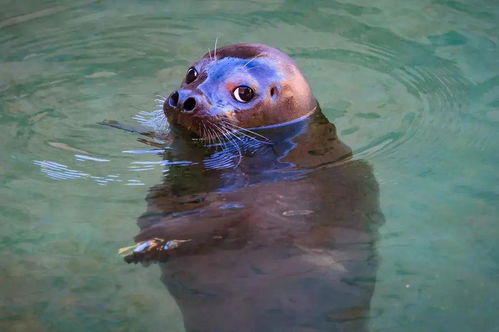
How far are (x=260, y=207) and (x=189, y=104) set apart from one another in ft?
2.60

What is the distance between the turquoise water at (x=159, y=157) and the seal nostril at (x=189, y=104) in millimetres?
475

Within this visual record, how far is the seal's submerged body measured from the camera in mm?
4078

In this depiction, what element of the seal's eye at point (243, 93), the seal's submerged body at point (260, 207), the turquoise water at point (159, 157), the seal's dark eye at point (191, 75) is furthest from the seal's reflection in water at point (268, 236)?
the seal's dark eye at point (191, 75)

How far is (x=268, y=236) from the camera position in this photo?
432 centimetres

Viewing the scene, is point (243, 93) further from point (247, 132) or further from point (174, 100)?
point (174, 100)

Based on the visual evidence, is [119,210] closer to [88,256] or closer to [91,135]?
[88,256]

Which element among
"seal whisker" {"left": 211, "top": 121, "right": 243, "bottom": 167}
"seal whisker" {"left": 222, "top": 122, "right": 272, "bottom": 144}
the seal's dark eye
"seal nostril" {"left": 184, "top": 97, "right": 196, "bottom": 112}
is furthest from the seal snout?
the seal's dark eye

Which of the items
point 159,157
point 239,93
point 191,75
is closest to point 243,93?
point 239,93

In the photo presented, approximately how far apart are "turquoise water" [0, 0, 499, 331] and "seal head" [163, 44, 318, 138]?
44cm

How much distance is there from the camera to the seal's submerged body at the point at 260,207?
408 cm

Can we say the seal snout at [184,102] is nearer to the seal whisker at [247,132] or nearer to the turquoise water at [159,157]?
the seal whisker at [247,132]

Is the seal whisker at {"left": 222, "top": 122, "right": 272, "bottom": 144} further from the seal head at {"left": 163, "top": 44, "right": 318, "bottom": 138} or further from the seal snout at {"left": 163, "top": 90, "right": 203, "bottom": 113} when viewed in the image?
Result: the seal snout at {"left": 163, "top": 90, "right": 203, "bottom": 113}

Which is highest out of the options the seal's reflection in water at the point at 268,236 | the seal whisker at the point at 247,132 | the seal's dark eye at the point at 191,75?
the seal's dark eye at the point at 191,75

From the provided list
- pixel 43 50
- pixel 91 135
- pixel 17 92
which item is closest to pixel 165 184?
pixel 91 135
